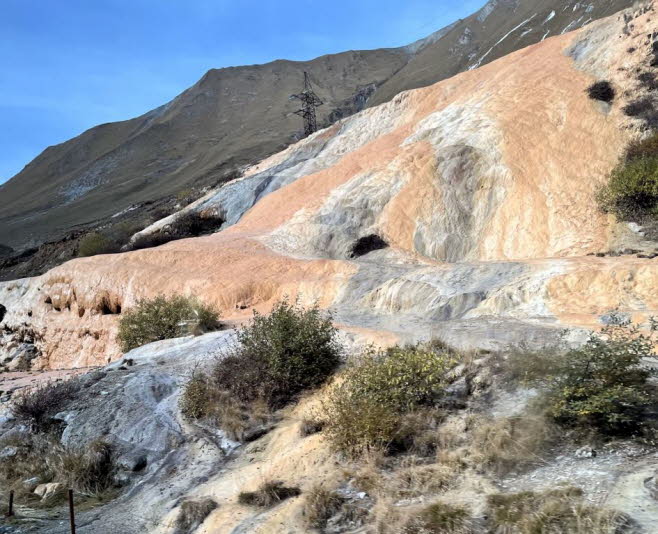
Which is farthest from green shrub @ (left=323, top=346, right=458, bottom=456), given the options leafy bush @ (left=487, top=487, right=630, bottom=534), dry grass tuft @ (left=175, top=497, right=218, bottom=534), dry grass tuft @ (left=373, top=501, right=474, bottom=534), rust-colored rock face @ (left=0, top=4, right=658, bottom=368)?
rust-colored rock face @ (left=0, top=4, right=658, bottom=368)

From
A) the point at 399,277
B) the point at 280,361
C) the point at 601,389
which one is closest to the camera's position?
the point at 601,389

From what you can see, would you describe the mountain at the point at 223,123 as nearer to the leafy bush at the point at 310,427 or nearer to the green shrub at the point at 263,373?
the green shrub at the point at 263,373

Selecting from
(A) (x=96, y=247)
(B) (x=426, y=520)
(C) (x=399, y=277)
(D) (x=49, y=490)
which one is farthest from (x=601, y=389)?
(A) (x=96, y=247)

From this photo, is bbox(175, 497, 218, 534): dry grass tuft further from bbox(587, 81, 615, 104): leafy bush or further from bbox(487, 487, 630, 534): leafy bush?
bbox(587, 81, 615, 104): leafy bush

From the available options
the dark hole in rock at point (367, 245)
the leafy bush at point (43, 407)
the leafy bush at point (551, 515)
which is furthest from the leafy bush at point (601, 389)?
the dark hole in rock at point (367, 245)

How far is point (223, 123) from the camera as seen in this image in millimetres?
116438

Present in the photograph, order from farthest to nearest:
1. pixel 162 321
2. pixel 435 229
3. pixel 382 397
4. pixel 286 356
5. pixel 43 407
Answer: pixel 435 229
pixel 162 321
pixel 43 407
pixel 286 356
pixel 382 397

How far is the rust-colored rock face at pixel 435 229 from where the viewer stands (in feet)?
47.3

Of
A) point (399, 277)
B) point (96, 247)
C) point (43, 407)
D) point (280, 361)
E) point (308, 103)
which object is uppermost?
point (308, 103)

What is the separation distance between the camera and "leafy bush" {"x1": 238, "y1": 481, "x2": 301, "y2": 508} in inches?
248

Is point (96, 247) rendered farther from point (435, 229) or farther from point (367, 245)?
point (435, 229)

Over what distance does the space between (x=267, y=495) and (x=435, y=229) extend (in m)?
16.2

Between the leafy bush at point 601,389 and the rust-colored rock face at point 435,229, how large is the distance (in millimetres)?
5592

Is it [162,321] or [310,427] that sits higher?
[162,321]
